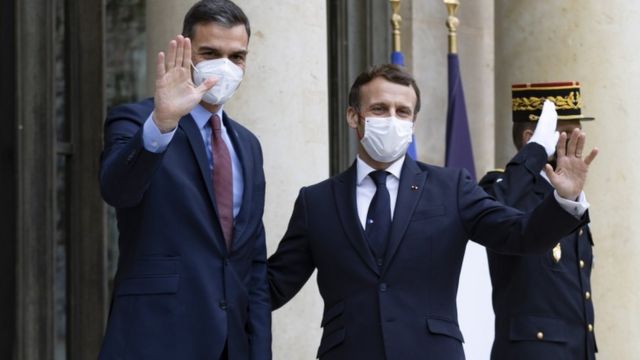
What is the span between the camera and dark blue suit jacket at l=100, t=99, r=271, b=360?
4.90 metres

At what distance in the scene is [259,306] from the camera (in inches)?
207

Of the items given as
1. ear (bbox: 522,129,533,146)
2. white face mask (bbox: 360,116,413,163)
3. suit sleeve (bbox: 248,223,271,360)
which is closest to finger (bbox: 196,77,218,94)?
suit sleeve (bbox: 248,223,271,360)

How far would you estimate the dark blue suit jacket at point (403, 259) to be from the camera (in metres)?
5.41

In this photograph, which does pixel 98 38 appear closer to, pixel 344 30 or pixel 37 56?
pixel 37 56

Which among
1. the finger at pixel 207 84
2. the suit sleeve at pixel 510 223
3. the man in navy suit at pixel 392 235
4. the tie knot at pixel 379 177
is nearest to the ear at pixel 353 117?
the man in navy suit at pixel 392 235

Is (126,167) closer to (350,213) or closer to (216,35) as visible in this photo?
(216,35)

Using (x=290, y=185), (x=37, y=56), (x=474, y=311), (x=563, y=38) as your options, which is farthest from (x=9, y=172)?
(x=563, y=38)

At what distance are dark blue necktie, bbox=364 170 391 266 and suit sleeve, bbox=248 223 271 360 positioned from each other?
437 mm

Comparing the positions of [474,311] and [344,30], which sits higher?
[344,30]

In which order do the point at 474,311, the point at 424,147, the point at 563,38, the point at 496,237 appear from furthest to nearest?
the point at 424,147, the point at 563,38, the point at 474,311, the point at 496,237

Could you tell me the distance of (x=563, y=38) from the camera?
9531 millimetres

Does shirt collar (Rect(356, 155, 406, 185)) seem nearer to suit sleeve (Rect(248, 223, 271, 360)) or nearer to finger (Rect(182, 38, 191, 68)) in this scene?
suit sleeve (Rect(248, 223, 271, 360))

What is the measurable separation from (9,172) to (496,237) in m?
3.04

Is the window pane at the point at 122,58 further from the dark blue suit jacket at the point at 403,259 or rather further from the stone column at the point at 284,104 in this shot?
the dark blue suit jacket at the point at 403,259
